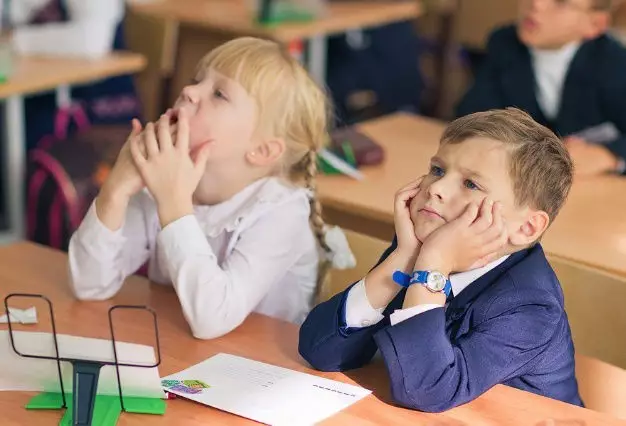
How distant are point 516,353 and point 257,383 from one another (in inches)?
14.6

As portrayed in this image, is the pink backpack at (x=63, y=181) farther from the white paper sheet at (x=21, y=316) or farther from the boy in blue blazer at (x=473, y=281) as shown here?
the boy in blue blazer at (x=473, y=281)

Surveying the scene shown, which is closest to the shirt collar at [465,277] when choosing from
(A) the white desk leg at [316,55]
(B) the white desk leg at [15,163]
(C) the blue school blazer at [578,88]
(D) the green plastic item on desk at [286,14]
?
(C) the blue school blazer at [578,88]

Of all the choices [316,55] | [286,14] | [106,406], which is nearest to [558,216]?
[106,406]

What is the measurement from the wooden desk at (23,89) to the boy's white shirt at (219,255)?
1.84m

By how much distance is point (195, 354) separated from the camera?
70.4 inches

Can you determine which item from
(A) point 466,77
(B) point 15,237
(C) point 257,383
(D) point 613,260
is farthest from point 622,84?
(A) point 466,77

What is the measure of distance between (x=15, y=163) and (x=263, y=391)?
2.64 meters

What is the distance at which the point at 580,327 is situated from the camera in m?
2.11

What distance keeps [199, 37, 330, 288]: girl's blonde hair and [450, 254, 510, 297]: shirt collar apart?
44cm

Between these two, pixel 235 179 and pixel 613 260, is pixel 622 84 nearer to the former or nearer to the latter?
pixel 613 260

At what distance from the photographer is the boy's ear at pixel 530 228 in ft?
5.65

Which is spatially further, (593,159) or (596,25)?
(596,25)

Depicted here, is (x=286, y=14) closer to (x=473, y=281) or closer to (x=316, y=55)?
(x=316, y=55)

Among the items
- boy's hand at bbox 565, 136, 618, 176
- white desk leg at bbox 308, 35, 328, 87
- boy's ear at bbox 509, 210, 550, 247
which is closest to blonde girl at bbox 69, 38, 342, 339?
boy's ear at bbox 509, 210, 550, 247
